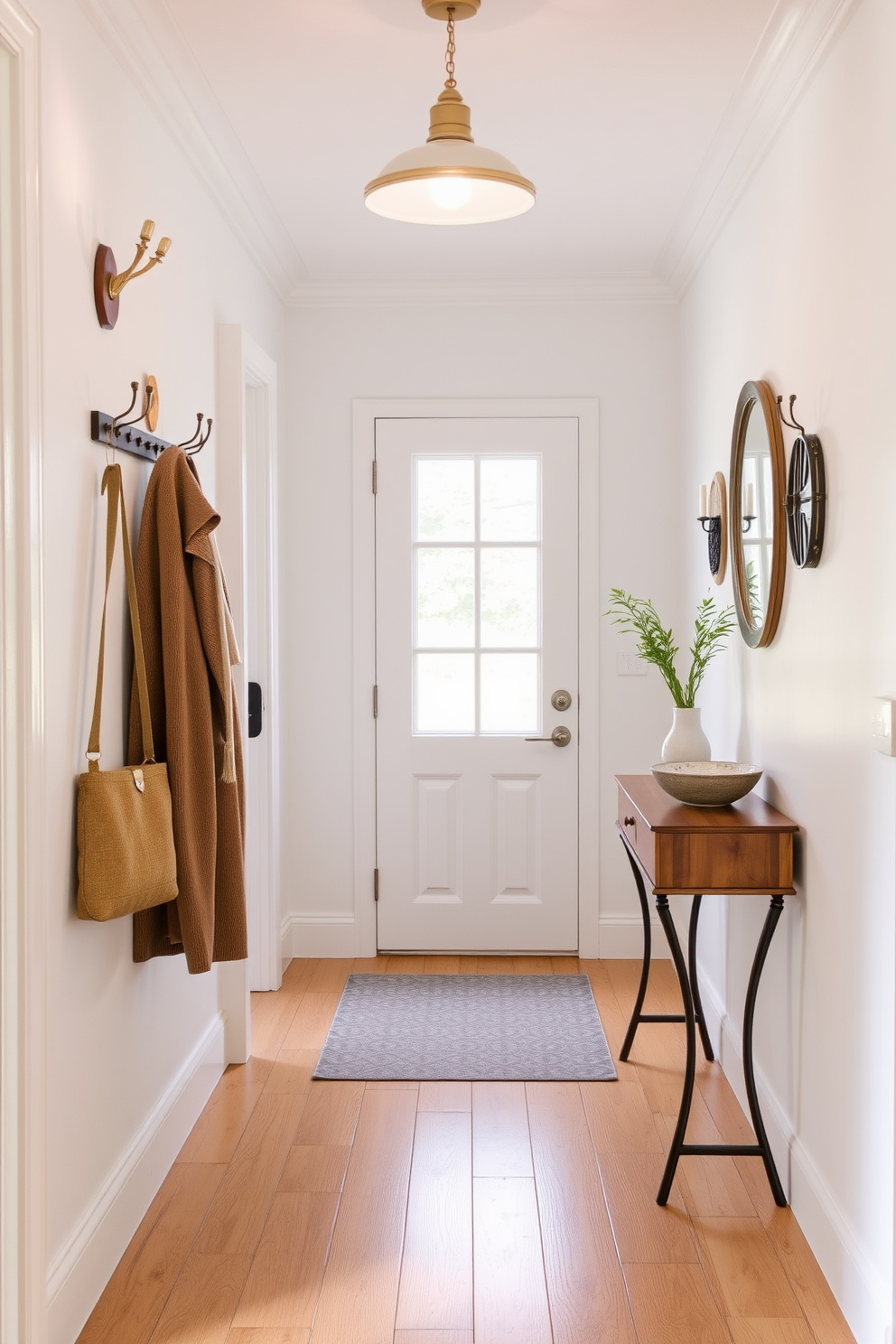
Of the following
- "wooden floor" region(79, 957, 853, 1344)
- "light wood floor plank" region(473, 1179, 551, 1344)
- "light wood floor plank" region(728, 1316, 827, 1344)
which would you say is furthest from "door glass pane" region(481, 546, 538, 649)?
"light wood floor plank" region(728, 1316, 827, 1344)

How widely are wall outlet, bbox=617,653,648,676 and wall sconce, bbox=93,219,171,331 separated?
96.3 inches

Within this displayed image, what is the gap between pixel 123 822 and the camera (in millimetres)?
2098

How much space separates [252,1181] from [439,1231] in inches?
18.6

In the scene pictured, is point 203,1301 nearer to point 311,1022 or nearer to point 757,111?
point 311,1022

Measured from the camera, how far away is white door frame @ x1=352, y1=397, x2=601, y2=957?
420 centimetres

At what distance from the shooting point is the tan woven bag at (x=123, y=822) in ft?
6.68

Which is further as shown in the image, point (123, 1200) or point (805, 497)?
point (805, 497)

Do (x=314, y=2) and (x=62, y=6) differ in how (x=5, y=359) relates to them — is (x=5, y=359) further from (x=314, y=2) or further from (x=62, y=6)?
(x=314, y=2)

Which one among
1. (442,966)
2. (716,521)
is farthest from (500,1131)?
(716,521)

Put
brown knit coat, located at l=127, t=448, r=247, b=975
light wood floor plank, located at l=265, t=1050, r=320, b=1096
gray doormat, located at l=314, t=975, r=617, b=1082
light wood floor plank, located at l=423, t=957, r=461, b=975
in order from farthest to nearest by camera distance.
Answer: light wood floor plank, located at l=423, t=957, r=461, b=975
gray doormat, located at l=314, t=975, r=617, b=1082
light wood floor plank, located at l=265, t=1050, r=320, b=1096
brown knit coat, located at l=127, t=448, r=247, b=975

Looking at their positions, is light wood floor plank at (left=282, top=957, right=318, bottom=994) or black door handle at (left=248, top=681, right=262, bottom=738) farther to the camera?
light wood floor plank at (left=282, top=957, right=318, bottom=994)

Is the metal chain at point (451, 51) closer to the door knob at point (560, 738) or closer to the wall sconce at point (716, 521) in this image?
the wall sconce at point (716, 521)

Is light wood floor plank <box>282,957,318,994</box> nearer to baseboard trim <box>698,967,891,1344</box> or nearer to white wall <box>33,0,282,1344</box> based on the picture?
white wall <box>33,0,282,1344</box>

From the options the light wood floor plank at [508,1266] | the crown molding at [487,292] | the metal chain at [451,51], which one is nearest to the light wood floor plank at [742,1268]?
the light wood floor plank at [508,1266]
